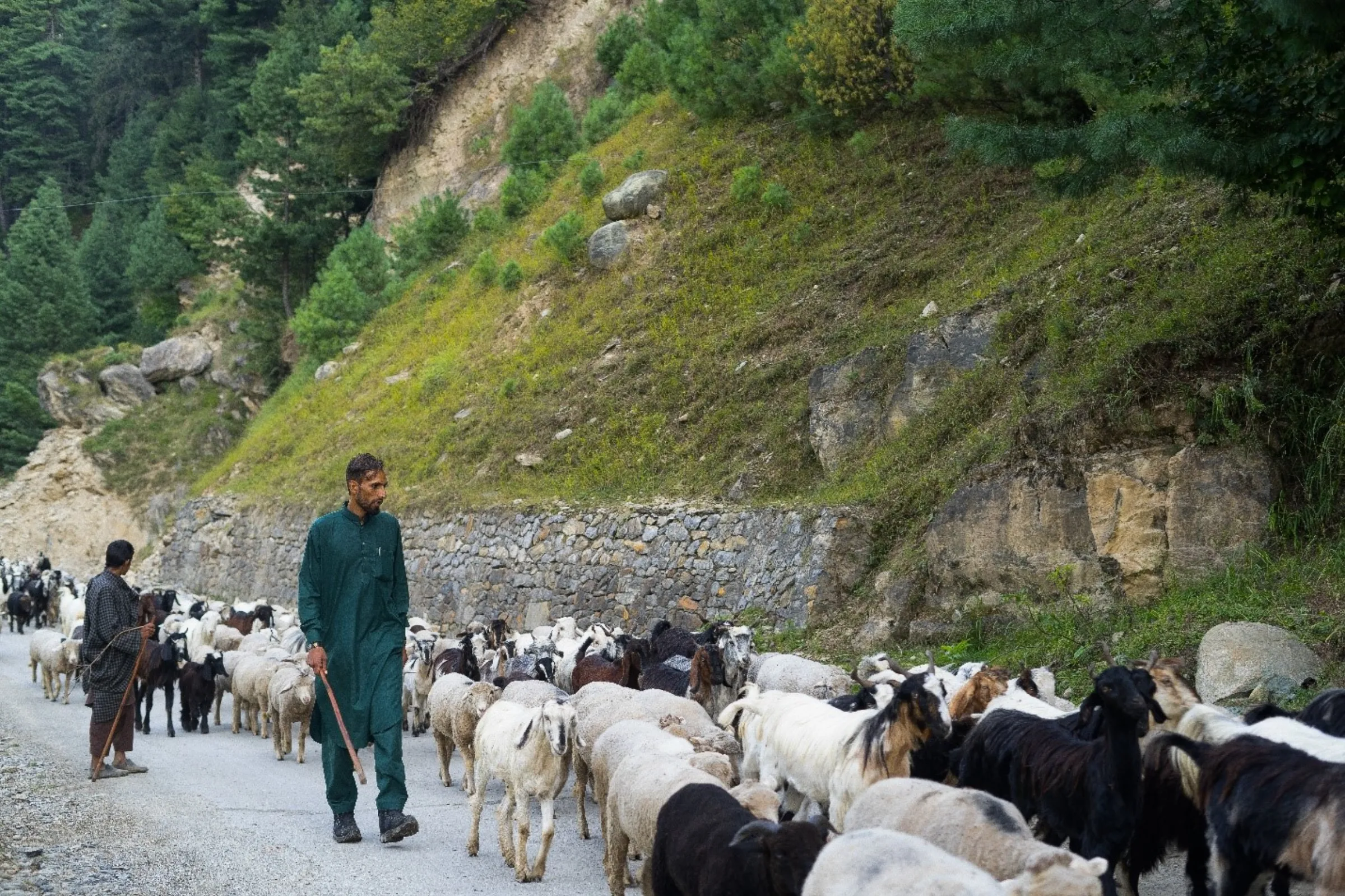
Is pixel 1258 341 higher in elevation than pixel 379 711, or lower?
higher

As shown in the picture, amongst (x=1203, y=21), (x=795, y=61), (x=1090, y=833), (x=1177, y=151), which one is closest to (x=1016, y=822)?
(x=1090, y=833)

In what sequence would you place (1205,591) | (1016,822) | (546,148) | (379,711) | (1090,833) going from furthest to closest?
(546,148)
(1205,591)
(379,711)
(1090,833)
(1016,822)

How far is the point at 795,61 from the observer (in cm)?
2802

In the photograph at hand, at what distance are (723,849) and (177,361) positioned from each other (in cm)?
4463

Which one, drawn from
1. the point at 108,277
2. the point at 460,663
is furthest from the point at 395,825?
the point at 108,277

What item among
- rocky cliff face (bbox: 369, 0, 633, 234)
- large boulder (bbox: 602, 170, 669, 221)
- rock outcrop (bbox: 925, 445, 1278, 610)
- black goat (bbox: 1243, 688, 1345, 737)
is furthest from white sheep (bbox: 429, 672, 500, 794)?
rocky cliff face (bbox: 369, 0, 633, 234)

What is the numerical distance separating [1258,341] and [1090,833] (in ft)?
26.0

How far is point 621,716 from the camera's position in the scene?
962cm

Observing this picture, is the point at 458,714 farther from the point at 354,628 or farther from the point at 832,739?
the point at 832,739

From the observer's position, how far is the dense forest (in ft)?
36.5

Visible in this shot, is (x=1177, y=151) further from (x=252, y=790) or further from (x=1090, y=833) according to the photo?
(x=252, y=790)

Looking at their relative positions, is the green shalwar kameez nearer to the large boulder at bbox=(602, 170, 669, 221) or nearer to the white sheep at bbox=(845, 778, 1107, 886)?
the white sheep at bbox=(845, 778, 1107, 886)

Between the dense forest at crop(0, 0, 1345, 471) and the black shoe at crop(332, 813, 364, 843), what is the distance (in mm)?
7723

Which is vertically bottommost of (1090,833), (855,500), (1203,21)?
(1090,833)
